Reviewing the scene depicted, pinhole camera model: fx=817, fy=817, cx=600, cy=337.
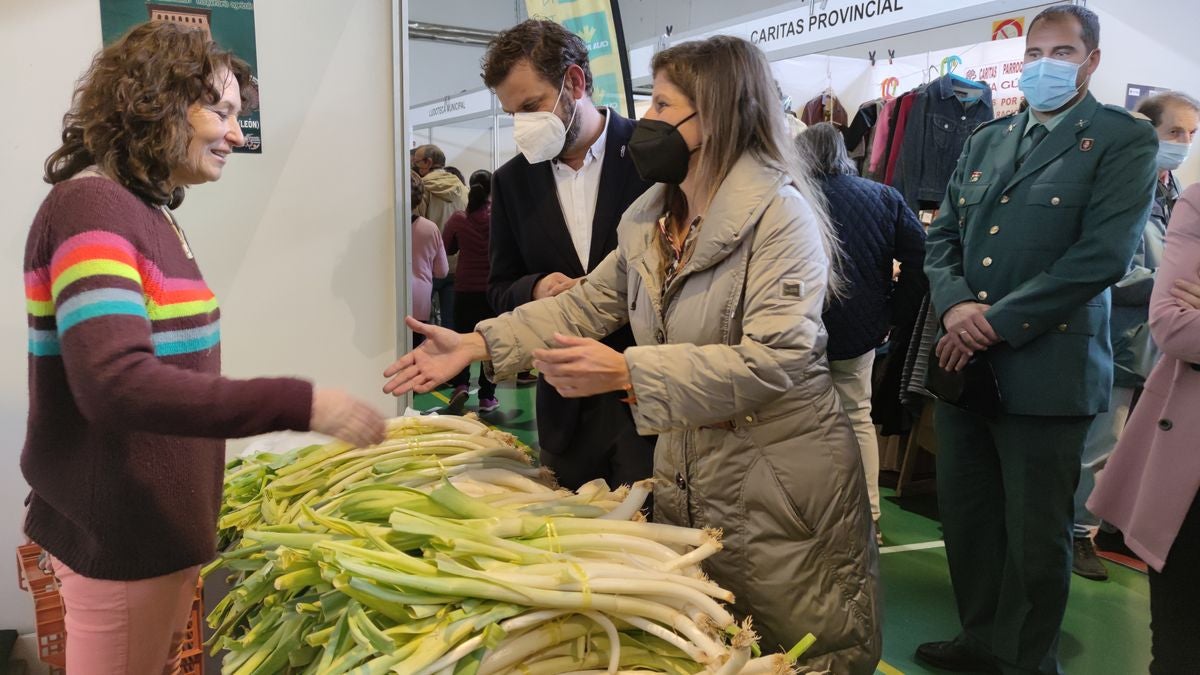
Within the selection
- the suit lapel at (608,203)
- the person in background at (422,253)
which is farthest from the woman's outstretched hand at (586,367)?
the person in background at (422,253)

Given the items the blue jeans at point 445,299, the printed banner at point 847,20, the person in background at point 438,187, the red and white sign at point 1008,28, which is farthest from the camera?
the blue jeans at point 445,299

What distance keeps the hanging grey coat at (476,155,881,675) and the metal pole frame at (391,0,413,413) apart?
1543 mm

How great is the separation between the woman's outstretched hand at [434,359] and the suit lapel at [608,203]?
55 cm

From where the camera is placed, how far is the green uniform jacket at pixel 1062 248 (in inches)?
85.5

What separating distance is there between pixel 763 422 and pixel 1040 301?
1142 millimetres

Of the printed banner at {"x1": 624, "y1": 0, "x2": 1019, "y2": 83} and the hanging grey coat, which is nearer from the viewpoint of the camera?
the hanging grey coat

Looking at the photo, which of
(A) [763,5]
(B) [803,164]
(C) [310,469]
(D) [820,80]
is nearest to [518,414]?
(D) [820,80]

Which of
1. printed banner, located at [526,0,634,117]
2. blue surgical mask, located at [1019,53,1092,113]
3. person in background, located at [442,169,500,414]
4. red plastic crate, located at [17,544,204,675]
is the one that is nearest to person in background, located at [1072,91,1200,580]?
blue surgical mask, located at [1019,53,1092,113]

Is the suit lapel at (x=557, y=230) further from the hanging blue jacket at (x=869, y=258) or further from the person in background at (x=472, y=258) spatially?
the person in background at (x=472, y=258)

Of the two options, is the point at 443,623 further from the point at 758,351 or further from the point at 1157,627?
the point at 1157,627

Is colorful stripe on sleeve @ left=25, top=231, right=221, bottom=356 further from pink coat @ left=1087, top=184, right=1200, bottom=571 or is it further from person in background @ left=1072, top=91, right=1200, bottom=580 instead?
person in background @ left=1072, top=91, right=1200, bottom=580

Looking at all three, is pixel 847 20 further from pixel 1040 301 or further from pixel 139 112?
pixel 139 112

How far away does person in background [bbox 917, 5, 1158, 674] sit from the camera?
86.0 inches

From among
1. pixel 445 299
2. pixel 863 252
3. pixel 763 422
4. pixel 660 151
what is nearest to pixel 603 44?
pixel 863 252
